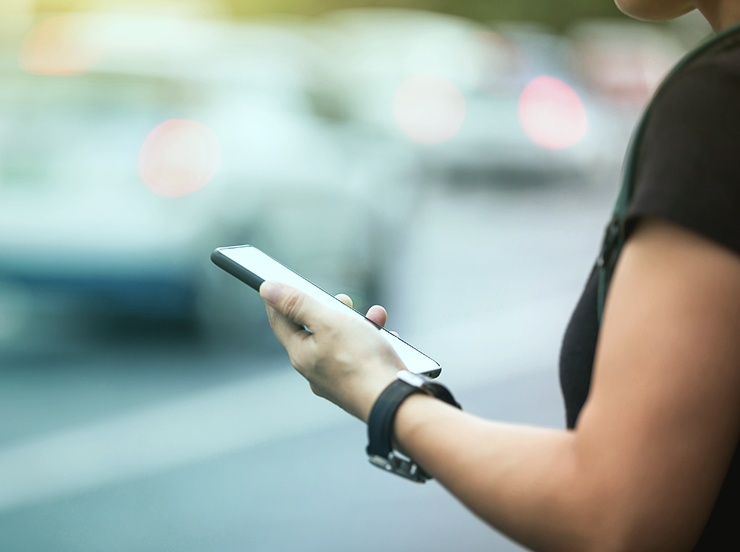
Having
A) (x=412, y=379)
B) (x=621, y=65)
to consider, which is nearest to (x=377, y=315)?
(x=412, y=379)

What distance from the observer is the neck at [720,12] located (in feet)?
4.24

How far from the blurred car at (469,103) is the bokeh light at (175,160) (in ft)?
13.8

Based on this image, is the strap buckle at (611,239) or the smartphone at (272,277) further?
the smartphone at (272,277)

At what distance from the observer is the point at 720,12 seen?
1.33 m

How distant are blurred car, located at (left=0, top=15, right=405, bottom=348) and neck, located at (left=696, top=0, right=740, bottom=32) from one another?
4.40 metres

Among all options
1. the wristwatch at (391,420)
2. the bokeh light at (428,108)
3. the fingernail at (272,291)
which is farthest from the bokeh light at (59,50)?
the wristwatch at (391,420)

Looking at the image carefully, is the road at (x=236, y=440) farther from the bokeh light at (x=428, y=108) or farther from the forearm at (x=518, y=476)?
the bokeh light at (x=428, y=108)

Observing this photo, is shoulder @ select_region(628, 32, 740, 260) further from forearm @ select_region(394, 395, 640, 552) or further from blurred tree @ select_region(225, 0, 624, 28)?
blurred tree @ select_region(225, 0, 624, 28)

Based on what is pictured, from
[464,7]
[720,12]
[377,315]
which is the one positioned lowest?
Answer: [377,315]

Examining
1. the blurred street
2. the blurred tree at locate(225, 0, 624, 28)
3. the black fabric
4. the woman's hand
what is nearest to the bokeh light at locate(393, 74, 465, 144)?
the blurred street

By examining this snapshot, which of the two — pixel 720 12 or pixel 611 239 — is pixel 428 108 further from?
pixel 611 239

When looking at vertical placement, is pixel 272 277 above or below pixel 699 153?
below

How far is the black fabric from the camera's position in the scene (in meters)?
0.96

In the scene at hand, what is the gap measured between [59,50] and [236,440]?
3280 millimetres
